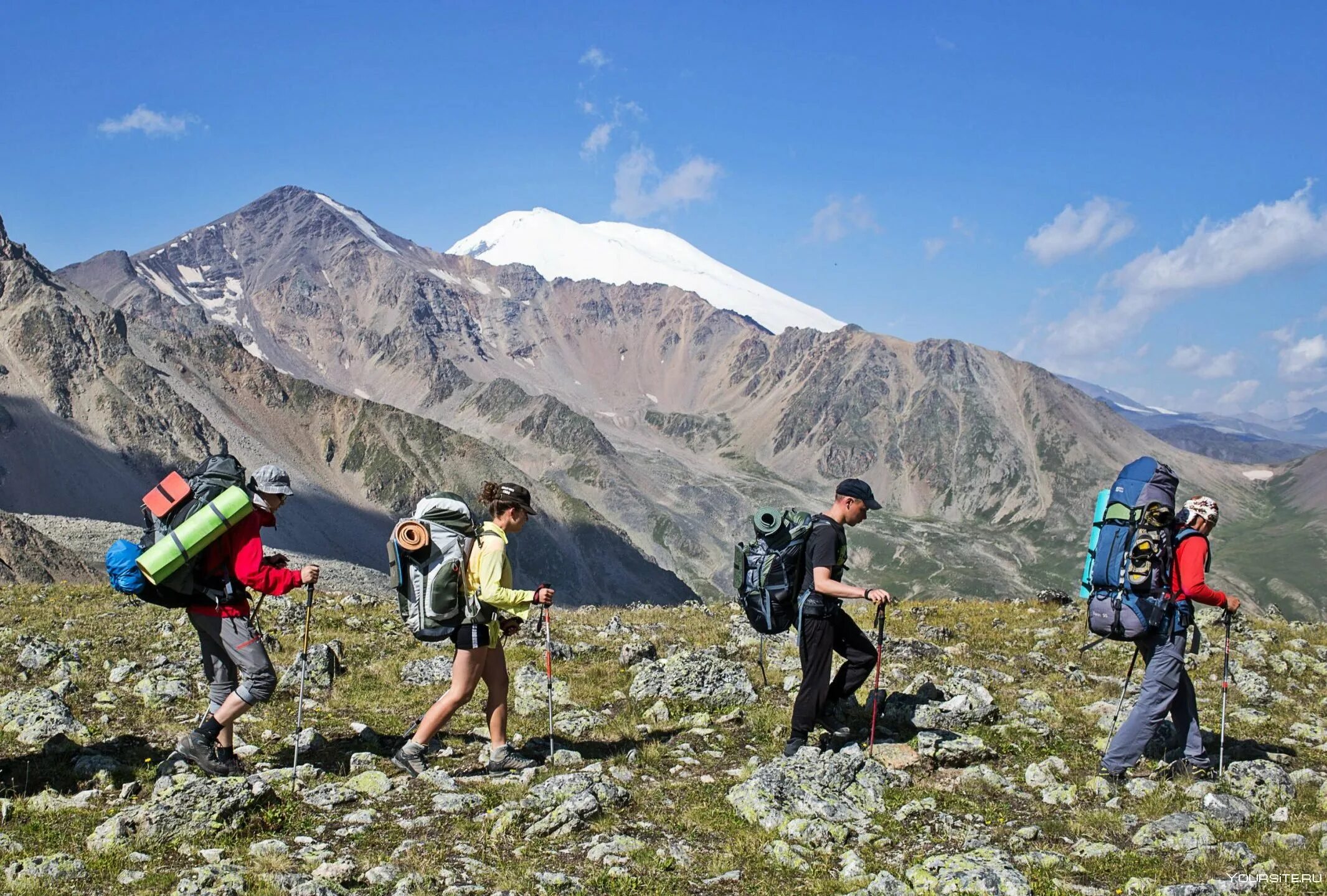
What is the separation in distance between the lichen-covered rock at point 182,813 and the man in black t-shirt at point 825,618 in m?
5.54

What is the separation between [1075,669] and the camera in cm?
1455

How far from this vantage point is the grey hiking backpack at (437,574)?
29.1 ft

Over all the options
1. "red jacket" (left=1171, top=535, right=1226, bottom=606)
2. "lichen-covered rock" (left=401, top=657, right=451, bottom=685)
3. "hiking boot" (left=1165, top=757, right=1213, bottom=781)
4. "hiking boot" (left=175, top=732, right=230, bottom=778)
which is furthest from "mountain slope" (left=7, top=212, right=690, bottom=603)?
"red jacket" (left=1171, top=535, right=1226, bottom=606)

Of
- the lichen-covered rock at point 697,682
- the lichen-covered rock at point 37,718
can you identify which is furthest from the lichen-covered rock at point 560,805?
the lichen-covered rock at point 37,718

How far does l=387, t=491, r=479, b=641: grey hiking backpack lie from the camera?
29.1 ft

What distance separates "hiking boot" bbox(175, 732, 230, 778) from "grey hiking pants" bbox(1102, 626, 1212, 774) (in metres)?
9.25

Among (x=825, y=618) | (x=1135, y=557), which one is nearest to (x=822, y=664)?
(x=825, y=618)

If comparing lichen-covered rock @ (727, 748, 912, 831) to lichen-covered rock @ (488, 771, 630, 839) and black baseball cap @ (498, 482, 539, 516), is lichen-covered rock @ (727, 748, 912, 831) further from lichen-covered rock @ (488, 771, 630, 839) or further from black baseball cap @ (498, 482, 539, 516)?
black baseball cap @ (498, 482, 539, 516)

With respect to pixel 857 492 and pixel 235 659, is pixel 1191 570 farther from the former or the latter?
pixel 235 659

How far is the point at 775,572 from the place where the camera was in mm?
9797

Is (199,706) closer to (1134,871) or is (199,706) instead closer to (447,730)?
(447,730)

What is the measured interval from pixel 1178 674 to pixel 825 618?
3.82 m

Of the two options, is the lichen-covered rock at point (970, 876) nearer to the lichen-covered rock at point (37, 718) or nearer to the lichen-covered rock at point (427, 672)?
the lichen-covered rock at point (427, 672)

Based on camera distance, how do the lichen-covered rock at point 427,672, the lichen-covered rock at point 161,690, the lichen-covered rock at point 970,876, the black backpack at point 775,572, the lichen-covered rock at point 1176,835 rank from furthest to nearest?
the lichen-covered rock at point 427,672, the lichen-covered rock at point 161,690, the black backpack at point 775,572, the lichen-covered rock at point 1176,835, the lichen-covered rock at point 970,876
